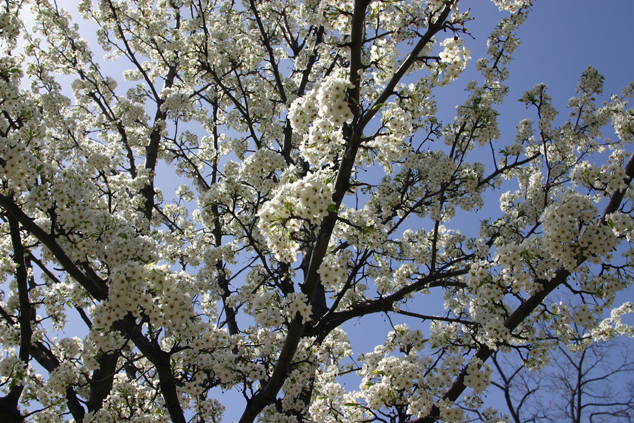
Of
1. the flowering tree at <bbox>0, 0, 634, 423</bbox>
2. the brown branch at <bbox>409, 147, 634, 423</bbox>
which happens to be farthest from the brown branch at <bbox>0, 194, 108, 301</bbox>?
the brown branch at <bbox>409, 147, 634, 423</bbox>

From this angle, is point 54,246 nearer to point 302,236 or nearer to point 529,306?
point 302,236

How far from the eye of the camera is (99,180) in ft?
26.6

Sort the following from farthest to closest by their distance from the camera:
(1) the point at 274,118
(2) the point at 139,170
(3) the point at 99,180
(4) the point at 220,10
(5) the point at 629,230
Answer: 1. (4) the point at 220,10
2. (1) the point at 274,118
3. (2) the point at 139,170
4. (3) the point at 99,180
5. (5) the point at 629,230

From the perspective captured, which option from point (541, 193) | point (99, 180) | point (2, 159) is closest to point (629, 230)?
point (541, 193)

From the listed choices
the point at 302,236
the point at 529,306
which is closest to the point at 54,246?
the point at 302,236

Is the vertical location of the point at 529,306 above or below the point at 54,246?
above

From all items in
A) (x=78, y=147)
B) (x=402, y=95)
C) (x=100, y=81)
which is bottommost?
(x=402, y=95)

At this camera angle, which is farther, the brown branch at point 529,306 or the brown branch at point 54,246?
the brown branch at point 529,306

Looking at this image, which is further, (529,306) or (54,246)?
(529,306)

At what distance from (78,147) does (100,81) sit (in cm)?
411

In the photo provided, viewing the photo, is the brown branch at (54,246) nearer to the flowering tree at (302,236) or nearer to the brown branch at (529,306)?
the flowering tree at (302,236)

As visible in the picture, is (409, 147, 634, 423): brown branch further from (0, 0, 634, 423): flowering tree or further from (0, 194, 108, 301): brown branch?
(0, 194, 108, 301): brown branch

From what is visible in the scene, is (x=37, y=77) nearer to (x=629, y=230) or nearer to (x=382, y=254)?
(x=382, y=254)

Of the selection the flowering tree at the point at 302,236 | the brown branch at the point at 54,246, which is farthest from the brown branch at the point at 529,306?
the brown branch at the point at 54,246
